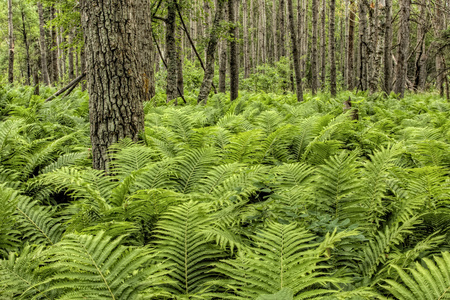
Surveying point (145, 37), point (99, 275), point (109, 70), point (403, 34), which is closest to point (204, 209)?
point (99, 275)

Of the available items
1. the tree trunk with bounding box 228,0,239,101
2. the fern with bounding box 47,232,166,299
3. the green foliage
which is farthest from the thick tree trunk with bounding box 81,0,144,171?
the tree trunk with bounding box 228,0,239,101

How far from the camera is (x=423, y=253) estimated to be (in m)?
1.71

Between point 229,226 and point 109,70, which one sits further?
point 109,70

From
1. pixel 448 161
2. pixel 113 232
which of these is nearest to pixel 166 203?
pixel 113 232

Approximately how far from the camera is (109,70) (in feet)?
10.3

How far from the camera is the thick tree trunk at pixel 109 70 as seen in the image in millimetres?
3076

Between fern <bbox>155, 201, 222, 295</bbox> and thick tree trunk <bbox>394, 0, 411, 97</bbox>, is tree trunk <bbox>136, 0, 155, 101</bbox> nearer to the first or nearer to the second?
fern <bbox>155, 201, 222, 295</bbox>

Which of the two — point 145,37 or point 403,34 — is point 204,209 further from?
point 403,34

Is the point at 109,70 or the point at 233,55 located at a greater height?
the point at 233,55

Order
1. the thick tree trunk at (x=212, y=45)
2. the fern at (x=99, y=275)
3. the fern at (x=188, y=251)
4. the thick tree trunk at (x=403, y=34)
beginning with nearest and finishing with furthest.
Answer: the fern at (x=99, y=275)
the fern at (x=188, y=251)
the thick tree trunk at (x=212, y=45)
the thick tree trunk at (x=403, y=34)

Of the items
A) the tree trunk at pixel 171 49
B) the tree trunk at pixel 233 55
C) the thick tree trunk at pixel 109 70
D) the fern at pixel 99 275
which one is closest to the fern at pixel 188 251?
the fern at pixel 99 275

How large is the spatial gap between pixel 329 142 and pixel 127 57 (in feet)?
6.64

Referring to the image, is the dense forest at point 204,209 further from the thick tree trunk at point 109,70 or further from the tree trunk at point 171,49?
the tree trunk at point 171,49

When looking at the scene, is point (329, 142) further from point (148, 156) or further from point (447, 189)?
point (148, 156)
